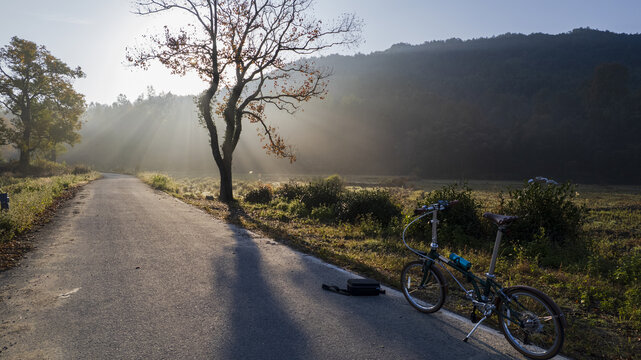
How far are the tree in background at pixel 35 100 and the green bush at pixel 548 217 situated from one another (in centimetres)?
4867

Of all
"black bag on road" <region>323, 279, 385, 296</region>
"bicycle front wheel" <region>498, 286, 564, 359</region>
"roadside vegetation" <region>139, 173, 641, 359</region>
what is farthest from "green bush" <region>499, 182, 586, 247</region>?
"bicycle front wheel" <region>498, 286, 564, 359</region>

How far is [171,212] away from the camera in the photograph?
13.4 meters

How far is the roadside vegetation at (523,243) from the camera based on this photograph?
4574mm

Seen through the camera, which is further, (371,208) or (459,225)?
(371,208)

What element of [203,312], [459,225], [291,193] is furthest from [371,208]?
[203,312]

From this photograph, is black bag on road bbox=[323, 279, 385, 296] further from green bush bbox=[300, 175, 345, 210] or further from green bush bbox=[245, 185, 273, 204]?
green bush bbox=[245, 185, 273, 204]

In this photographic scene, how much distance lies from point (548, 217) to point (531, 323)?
21.7ft

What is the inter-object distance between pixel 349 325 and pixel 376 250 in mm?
4293

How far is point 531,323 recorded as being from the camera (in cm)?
361

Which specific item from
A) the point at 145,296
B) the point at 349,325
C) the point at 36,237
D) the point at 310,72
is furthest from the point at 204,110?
the point at 349,325

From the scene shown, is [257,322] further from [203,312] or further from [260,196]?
[260,196]

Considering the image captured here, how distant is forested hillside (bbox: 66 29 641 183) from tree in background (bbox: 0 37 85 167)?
1180 inches

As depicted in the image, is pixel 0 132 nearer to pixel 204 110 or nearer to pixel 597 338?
pixel 204 110

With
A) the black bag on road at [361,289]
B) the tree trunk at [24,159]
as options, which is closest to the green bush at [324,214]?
the black bag on road at [361,289]
